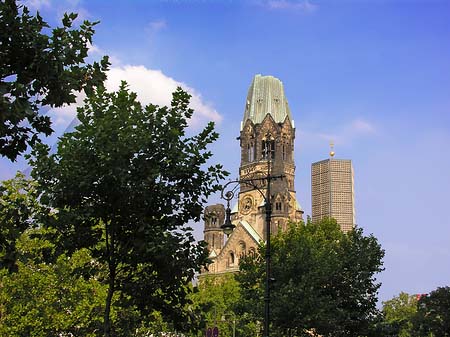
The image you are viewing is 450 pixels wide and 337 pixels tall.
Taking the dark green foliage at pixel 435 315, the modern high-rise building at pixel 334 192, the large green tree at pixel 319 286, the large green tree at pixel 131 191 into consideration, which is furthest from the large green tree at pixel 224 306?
the modern high-rise building at pixel 334 192

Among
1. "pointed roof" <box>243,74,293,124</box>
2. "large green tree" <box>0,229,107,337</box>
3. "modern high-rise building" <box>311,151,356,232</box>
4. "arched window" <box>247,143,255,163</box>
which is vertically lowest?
"large green tree" <box>0,229,107,337</box>

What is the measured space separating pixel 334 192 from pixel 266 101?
21.9 metres

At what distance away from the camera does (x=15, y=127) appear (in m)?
9.45

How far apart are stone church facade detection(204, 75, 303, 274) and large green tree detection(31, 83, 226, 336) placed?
284 feet

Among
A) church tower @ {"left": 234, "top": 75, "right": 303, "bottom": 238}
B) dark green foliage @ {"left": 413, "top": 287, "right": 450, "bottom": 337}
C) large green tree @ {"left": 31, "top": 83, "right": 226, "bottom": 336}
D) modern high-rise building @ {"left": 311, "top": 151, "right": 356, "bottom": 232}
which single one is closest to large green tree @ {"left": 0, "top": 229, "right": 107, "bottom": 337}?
large green tree @ {"left": 31, "top": 83, "right": 226, "bottom": 336}

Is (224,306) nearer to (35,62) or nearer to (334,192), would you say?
(35,62)

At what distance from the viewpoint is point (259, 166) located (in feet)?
372

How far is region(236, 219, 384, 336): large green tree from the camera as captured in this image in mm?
33969

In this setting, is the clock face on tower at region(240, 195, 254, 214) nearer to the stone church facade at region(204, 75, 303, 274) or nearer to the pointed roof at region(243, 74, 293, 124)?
the stone church facade at region(204, 75, 303, 274)

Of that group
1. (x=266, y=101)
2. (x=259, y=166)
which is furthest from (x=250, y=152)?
(x=266, y=101)

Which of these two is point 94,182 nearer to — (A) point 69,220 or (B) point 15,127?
(A) point 69,220

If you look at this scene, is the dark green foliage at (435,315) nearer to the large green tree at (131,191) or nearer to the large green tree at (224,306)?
the large green tree at (224,306)

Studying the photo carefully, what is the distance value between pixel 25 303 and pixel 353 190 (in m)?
98.0

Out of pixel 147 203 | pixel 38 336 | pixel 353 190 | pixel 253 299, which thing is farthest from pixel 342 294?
pixel 353 190
